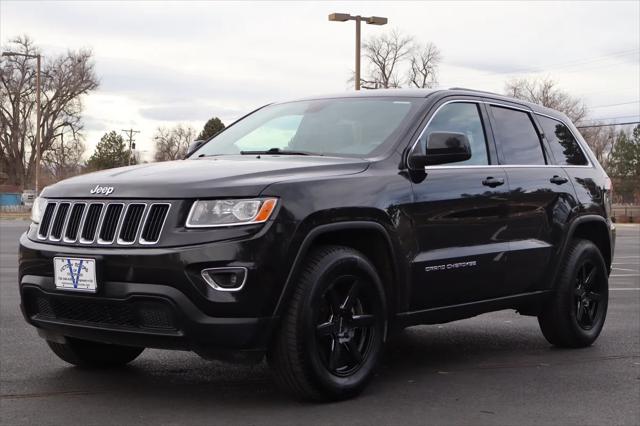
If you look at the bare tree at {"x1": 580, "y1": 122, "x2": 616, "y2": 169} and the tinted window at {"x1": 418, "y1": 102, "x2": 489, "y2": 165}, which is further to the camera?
the bare tree at {"x1": 580, "y1": 122, "x2": 616, "y2": 169}

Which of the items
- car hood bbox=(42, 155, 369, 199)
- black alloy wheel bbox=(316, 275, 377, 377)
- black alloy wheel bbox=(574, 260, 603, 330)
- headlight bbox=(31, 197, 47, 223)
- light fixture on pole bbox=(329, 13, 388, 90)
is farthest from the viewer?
light fixture on pole bbox=(329, 13, 388, 90)

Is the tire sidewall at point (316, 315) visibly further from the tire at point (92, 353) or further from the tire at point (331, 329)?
the tire at point (92, 353)

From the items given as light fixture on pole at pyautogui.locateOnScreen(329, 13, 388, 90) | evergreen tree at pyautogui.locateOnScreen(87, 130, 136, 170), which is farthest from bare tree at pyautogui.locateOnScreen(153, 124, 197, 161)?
light fixture on pole at pyautogui.locateOnScreen(329, 13, 388, 90)

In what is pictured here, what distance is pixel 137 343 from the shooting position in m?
4.49

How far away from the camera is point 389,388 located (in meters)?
5.21

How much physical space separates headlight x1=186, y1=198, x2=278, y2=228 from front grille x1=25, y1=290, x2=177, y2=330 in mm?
449

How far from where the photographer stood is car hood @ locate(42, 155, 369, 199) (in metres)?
4.41

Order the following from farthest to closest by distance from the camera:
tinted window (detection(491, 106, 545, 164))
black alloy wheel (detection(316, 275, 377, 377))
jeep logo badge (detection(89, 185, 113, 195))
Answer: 1. tinted window (detection(491, 106, 545, 164))
2. black alloy wheel (detection(316, 275, 377, 377))
3. jeep logo badge (detection(89, 185, 113, 195))

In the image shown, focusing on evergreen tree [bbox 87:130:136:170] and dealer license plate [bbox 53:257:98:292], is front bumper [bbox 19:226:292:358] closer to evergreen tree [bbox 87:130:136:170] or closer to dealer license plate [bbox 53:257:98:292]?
dealer license plate [bbox 53:257:98:292]

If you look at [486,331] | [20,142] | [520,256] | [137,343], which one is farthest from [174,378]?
[20,142]

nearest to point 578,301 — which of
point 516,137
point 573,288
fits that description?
point 573,288

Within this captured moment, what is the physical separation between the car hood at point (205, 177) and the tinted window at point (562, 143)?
2.35 m

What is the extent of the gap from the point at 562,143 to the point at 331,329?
3.17 m

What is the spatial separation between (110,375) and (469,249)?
93.5 inches
